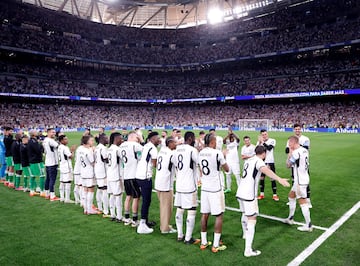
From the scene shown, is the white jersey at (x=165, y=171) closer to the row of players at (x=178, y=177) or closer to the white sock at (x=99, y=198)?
the row of players at (x=178, y=177)

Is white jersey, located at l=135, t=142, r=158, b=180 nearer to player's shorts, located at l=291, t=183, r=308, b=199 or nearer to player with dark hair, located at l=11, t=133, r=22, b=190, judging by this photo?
player's shorts, located at l=291, t=183, r=308, b=199

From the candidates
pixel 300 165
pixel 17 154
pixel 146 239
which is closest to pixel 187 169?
pixel 146 239

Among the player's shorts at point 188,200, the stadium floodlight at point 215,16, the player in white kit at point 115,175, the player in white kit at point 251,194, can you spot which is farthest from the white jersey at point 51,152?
the stadium floodlight at point 215,16

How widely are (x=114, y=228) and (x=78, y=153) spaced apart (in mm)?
2811

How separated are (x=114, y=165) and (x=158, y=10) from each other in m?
67.8

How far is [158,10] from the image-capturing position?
67812mm

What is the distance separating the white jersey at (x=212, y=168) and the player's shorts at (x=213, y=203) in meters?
0.11

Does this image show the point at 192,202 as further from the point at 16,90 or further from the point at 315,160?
the point at 16,90

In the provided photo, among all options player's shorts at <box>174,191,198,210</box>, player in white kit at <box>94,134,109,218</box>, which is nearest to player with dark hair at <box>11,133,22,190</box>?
player in white kit at <box>94,134,109,218</box>

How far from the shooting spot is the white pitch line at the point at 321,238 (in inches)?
221

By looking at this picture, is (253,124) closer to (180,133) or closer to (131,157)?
(180,133)

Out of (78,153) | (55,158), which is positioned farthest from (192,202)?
(55,158)

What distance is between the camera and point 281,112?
52.3 m

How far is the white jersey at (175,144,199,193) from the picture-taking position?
630 cm
